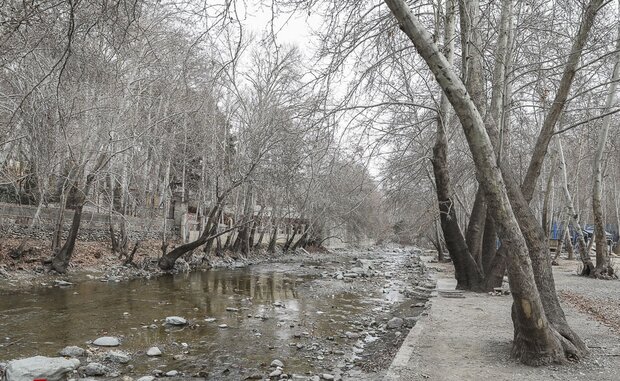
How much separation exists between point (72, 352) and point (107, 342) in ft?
2.21

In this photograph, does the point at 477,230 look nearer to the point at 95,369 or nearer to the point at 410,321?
the point at 410,321

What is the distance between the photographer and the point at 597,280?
15.1 m

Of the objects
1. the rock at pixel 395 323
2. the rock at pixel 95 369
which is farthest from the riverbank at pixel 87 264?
the rock at pixel 395 323

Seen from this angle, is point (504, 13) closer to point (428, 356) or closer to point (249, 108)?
point (428, 356)

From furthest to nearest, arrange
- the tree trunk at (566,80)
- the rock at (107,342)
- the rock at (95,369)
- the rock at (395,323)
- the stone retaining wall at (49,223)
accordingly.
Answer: the stone retaining wall at (49,223) < the rock at (395,323) < the rock at (107,342) < the rock at (95,369) < the tree trunk at (566,80)

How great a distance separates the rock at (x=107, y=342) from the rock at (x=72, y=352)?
1.54ft

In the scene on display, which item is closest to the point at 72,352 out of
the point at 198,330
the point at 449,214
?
the point at 198,330

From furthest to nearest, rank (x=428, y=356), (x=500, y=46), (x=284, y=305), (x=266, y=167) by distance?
(x=266, y=167) → (x=284, y=305) → (x=500, y=46) → (x=428, y=356)

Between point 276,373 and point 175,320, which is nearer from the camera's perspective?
point 276,373

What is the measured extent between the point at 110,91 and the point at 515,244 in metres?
12.6

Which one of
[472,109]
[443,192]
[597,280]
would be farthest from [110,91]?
[597,280]

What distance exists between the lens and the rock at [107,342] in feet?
23.8

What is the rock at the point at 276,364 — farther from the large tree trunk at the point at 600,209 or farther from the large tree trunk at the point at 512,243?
the large tree trunk at the point at 600,209

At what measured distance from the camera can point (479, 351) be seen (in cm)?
595
